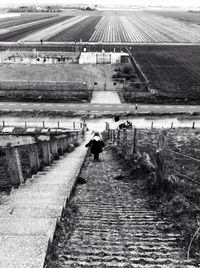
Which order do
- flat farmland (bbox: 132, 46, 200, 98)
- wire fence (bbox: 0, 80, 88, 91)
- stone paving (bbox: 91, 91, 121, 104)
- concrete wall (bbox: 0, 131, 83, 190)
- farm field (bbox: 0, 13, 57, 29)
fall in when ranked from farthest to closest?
farm field (bbox: 0, 13, 57, 29) → flat farmland (bbox: 132, 46, 200, 98) → wire fence (bbox: 0, 80, 88, 91) → stone paving (bbox: 91, 91, 121, 104) → concrete wall (bbox: 0, 131, 83, 190)

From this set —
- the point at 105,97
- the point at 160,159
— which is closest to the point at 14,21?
the point at 105,97

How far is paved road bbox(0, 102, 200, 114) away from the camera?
35.4 m

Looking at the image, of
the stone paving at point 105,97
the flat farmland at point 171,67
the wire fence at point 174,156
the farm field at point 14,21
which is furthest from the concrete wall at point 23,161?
the farm field at point 14,21

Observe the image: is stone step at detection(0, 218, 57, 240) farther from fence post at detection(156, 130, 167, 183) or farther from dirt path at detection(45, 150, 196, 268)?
fence post at detection(156, 130, 167, 183)

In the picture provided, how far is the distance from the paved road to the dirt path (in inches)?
1083

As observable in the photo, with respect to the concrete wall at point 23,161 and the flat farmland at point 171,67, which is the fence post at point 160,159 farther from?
the flat farmland at point 171,67

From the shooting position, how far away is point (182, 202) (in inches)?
276

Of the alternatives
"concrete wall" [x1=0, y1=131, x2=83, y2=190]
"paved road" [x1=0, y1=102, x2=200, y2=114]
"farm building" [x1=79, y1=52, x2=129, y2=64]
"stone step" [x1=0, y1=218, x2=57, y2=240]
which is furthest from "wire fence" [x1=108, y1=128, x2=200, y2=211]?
"farm building" [x1=79, y1=52, x2=129, y2=64]

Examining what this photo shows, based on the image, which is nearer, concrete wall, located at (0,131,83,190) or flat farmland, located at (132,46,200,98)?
concrete wall, located at (0,131,83,190)

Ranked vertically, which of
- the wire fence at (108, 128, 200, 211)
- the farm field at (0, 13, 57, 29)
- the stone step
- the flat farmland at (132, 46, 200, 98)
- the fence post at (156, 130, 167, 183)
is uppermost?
the farm field at (0, 13, 57, 29)

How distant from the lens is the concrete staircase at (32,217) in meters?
4.50

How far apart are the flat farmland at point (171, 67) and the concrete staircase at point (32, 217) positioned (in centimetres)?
3448

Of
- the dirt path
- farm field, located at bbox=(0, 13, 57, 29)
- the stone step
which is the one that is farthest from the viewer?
farm field, located at bbox=(0, 13, 57, 29)

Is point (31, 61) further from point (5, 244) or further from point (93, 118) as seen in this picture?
point (5, 244)
